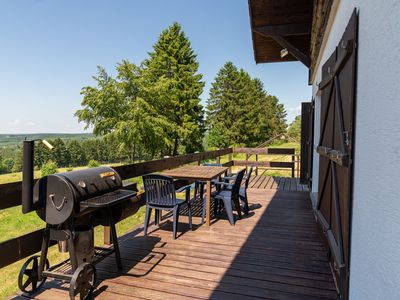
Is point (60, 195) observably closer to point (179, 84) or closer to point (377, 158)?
point (377, 158)

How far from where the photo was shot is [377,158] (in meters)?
1.19

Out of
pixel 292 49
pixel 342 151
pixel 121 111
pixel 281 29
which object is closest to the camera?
pixel 342 151

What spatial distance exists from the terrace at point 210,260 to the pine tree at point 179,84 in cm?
1924

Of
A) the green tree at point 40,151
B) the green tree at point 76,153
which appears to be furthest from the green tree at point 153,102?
the green tree at point 40,151

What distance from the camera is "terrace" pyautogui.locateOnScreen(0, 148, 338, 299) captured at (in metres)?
2.17

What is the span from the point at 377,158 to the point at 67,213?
6.46 ft

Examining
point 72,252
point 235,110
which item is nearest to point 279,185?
point 72,252

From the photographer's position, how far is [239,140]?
3134cm

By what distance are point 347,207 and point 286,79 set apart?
136ft

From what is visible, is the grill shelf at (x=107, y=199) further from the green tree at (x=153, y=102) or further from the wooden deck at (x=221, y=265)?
the green tree at (x=153, y=102)

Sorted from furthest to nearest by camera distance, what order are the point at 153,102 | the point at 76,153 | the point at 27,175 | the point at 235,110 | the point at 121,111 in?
the point at 235,110 < the point at 76,153 < the point at 153,102 < the point at 121,111 < the point at 27,175

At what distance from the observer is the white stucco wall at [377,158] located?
997 mm

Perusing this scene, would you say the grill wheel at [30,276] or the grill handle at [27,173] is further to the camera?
the grill wheel at [30,276]

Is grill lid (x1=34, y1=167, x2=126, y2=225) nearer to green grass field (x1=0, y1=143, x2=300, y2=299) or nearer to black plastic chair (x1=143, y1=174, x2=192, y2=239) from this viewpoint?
green grass field (x1=0, y1=143, x2=300, y2=299)
